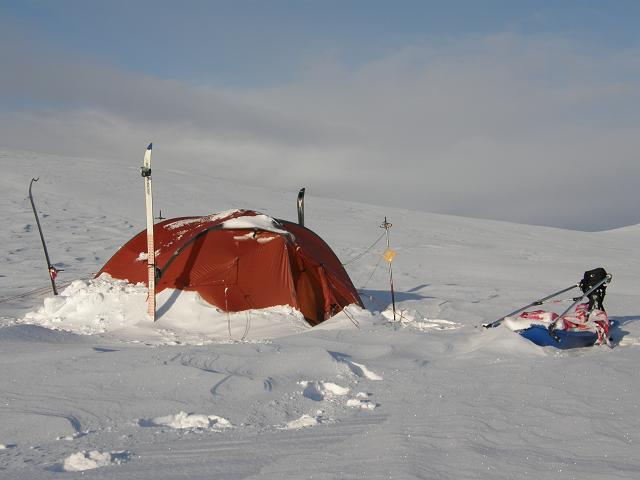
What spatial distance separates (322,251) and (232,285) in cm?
176

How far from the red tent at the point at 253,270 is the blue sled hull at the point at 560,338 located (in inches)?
104

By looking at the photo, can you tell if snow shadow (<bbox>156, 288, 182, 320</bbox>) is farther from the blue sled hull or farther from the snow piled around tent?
the blue sled hull

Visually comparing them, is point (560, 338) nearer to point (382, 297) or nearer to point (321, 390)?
point (321, 390)

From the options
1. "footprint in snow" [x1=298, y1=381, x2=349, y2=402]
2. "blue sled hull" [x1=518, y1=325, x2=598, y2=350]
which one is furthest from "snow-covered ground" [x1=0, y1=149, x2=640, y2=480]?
"blue sled hull" [x1=518, y1=325, x2=598, y2=350]

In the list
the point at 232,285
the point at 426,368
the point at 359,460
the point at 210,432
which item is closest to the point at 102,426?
the point at 210,432

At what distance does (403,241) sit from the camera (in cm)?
2275

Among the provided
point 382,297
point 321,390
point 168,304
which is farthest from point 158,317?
point 382,297

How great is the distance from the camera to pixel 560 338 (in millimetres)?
7977

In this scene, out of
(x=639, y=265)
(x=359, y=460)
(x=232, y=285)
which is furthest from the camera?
(x=639, y=265)

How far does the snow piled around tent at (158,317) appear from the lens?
8258 millimetres

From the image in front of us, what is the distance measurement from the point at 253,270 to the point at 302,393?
385cm

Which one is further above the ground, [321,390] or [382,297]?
[382,297]

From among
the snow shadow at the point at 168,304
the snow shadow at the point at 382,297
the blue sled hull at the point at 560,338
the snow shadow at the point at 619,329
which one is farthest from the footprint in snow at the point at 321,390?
the snow shadow at the point at 382,297

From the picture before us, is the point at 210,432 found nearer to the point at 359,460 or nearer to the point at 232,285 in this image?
the point at 359,460
